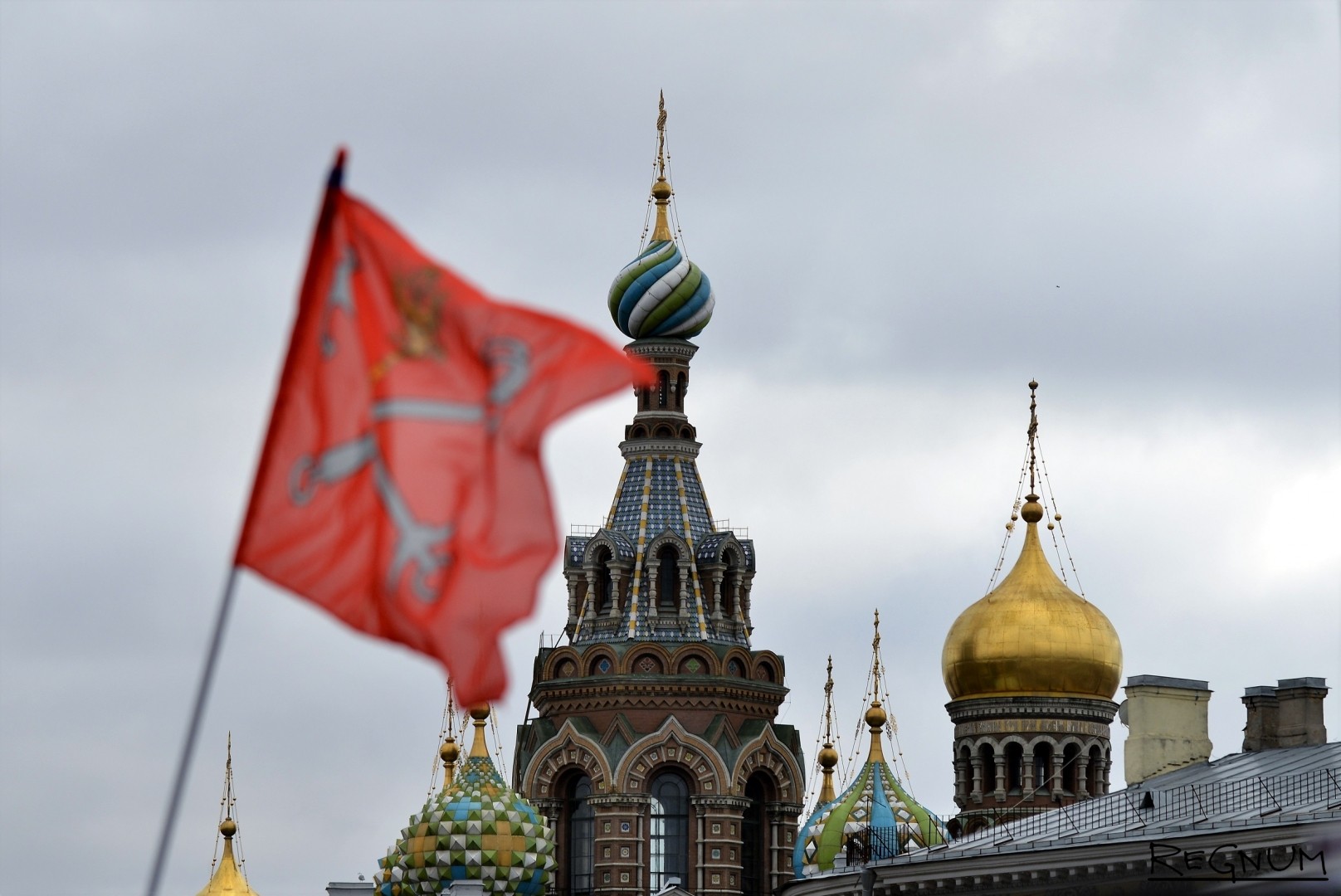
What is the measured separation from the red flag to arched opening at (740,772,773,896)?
50072 millimetres

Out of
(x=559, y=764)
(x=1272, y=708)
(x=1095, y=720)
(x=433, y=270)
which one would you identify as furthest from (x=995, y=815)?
(x=433, y=270)

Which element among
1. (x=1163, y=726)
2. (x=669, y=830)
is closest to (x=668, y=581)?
(x=669, y=830)

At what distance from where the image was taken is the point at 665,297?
68.2 meters

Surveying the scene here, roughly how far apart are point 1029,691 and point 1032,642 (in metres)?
0.97

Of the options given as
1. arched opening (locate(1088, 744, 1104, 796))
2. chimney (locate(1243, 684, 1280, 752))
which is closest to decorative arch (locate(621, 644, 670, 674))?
arched opening (locate(1088, 744, 1104, 796))

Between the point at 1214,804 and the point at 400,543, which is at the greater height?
the point at 1214,804

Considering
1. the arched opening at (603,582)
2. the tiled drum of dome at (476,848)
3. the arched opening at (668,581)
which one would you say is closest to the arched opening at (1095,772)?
the arched opening at (668,581)

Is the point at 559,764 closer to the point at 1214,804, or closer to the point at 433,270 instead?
the point at 1214,804

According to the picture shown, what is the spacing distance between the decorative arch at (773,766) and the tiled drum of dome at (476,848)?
4.06 meters

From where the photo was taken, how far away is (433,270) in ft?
56.1

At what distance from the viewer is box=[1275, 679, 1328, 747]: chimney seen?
139ft

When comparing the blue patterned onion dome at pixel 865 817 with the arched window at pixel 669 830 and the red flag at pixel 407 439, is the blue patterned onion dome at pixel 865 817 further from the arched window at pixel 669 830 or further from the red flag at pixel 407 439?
the red flag at pixel 407 439

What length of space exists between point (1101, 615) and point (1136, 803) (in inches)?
991

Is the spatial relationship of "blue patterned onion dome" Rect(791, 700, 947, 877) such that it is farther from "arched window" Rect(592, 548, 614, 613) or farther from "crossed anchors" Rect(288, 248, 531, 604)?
"crossed anchors" Rect(288, 248, 531, 604)
